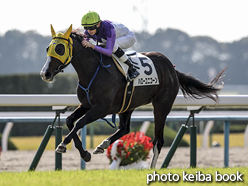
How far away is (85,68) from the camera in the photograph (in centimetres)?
455

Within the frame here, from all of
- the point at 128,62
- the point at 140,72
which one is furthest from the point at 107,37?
the point at 140,72

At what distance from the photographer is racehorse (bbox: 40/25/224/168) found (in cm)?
432

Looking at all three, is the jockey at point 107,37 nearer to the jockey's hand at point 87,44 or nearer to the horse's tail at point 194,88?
the jockey's hand at point 87,44

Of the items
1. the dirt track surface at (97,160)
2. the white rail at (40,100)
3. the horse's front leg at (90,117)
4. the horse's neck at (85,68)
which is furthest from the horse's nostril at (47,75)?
the dirt track surface at (97,160)

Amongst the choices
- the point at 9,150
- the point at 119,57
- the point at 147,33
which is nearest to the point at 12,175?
the point at 119,57

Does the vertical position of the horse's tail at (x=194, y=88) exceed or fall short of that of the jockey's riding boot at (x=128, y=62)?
it falls short

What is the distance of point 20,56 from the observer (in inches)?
2835

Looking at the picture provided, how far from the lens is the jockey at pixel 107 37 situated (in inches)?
178

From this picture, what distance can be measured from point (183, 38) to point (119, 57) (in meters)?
83.2

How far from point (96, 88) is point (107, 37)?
517 mm

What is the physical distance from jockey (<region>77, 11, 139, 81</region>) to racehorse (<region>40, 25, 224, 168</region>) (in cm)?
11

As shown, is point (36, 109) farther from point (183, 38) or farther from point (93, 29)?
point (183, 38)

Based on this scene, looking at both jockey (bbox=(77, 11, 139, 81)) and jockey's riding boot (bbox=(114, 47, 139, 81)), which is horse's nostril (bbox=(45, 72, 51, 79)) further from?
jockey's riding boot (bbox=(114, 47, 139, 81))

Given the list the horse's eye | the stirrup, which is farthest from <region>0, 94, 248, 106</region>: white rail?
the horse's eye
